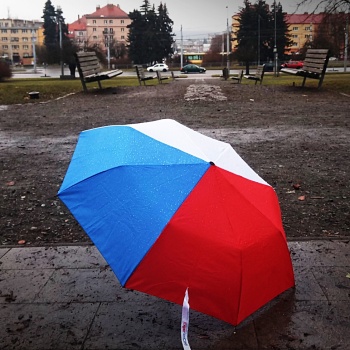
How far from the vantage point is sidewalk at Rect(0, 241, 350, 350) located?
2.73 meters

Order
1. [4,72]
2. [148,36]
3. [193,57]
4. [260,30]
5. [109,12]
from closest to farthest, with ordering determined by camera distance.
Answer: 1. [4,72]
2. [260,30]
3. [148,36]
4. [193,57]
5. [109,12]

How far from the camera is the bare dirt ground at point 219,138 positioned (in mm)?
4703

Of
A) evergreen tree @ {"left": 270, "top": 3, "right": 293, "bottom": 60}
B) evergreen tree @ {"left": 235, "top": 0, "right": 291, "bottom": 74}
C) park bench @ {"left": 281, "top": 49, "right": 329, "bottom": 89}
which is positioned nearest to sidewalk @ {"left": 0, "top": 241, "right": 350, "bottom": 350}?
park bench @ {"left": 281, "top": 49, "right": 329, "bottom": 89}

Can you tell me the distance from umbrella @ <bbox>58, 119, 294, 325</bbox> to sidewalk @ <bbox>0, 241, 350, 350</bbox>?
1.35 ft

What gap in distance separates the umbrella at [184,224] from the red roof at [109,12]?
474ft

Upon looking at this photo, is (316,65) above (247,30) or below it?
below

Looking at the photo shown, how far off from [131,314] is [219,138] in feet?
19.3

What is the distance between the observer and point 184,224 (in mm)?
2338

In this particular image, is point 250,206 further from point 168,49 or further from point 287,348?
point 168,49

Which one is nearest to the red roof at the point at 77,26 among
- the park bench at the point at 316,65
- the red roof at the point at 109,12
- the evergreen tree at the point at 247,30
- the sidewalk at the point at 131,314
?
the red roof at the point at 109,12

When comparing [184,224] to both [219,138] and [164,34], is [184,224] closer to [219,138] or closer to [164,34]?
[219,138]

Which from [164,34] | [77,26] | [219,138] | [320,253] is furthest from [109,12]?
[320,253]

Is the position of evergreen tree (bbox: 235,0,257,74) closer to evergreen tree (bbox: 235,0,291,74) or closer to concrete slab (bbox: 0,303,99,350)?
evergreen tree (bbox: 235,0,291,74)

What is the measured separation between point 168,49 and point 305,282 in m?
91.6
